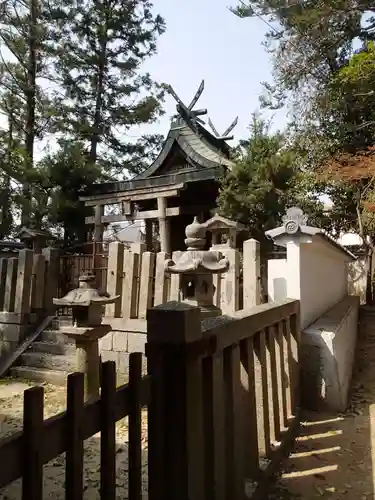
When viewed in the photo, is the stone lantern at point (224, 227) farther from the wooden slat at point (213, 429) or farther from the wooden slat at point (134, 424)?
the wooden slat at point (134, 424)

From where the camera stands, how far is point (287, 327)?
12.7 feet

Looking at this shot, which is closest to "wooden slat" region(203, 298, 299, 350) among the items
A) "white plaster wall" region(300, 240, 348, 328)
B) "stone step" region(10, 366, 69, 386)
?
"white plaster wall" region(300, 240, 348, 328)

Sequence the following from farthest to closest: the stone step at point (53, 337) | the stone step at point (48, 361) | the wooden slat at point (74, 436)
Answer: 1. the stone step at point (53, 337)
2. the stone step at point (48, 361)
3. the wooden slat at point (74, 436)

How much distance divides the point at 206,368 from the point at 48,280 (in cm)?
587

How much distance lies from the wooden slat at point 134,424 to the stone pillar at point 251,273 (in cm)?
366

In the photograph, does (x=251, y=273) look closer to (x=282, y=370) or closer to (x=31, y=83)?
(x=282, y=370)

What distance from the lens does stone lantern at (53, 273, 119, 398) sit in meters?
4.67

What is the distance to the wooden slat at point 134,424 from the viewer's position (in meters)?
1.60

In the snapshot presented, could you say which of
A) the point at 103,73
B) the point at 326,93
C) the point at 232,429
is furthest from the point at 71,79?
the point at 232,429

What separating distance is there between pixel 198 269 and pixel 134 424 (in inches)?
119

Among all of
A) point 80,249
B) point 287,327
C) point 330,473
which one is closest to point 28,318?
point 287,327

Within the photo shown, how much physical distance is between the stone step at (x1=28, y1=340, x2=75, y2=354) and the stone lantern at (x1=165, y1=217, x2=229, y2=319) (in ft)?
8.70

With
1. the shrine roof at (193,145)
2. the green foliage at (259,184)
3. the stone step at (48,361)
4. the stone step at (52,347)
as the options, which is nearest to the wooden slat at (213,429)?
the stone step at (48,361)

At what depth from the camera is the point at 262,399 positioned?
3.03 meters
